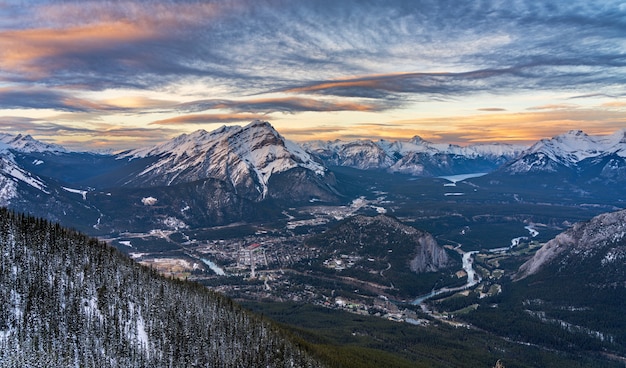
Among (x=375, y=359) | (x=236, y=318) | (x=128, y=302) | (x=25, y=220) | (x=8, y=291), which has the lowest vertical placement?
(x=375, y=359)

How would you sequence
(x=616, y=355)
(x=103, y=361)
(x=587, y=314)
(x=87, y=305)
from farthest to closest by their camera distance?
(x=587, y=314)
(x=616, y=355)
(x=87, y=305)
(x=103, y=361)

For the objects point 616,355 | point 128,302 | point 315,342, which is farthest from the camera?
point 616,355

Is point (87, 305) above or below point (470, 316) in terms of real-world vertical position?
above

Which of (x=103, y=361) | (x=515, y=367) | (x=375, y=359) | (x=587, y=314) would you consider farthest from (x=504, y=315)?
(x=103, y=361)

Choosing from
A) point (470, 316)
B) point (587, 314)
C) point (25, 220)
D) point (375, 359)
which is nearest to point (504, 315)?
point (470, 316)

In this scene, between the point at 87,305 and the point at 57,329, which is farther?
the point at 87,305

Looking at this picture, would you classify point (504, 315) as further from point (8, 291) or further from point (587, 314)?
point (8, 291)
